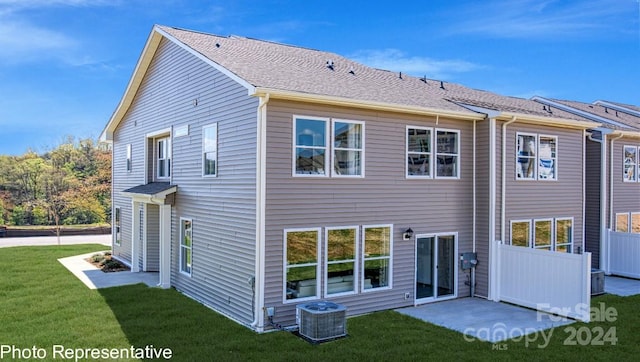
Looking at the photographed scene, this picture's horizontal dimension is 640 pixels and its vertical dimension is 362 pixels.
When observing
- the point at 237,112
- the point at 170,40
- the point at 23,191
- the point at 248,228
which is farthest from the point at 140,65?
the point at 23,191

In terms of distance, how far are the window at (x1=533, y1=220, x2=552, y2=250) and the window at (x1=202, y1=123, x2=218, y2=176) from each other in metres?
8.70

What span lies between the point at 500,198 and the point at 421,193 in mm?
2232

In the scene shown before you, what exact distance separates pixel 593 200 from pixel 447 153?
7.18m

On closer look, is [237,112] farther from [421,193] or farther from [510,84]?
[510,84]

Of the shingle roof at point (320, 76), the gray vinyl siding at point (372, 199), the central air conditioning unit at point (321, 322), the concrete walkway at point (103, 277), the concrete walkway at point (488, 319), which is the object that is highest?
the shingle roof at point (320, 76)

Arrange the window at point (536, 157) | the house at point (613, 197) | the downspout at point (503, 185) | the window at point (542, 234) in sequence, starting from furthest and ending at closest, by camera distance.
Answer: the house at point (613, 197) < the window at point (542, 234) < the window at point (536, 157) < the downspout at point (503, 185)

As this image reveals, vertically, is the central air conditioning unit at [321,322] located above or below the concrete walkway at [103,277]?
above

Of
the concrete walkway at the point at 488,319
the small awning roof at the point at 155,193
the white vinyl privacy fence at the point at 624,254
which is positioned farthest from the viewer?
the white vinyl privacy fence at the point at 624,254

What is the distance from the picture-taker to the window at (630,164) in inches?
623

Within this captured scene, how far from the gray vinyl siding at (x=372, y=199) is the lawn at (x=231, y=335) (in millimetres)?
926

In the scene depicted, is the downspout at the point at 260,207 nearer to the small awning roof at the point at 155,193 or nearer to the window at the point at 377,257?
the window at the point at 377,257

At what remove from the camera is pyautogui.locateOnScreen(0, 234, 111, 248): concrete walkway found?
23359 millimetres

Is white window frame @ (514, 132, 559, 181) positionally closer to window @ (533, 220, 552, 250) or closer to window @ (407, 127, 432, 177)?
window @ (533, 220, 552, 250)

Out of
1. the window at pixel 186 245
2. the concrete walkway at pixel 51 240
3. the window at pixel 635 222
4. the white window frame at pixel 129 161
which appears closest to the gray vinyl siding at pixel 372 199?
the window at pixel 186 245
